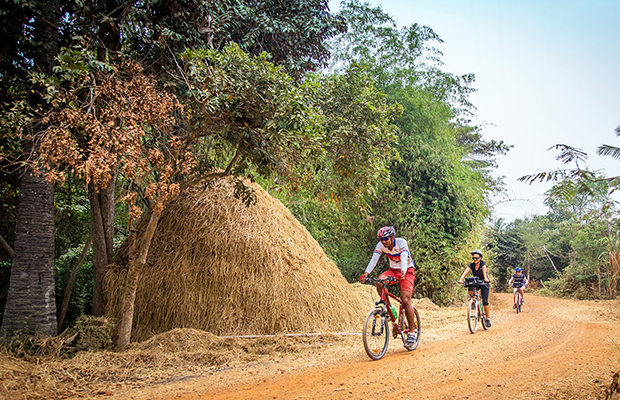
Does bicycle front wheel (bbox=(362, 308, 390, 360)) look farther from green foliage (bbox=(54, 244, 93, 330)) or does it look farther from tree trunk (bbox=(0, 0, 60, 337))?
green foliage (bbox=(54, 244, 93, 330))

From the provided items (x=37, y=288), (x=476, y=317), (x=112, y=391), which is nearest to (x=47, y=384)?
(x=112, y=391)

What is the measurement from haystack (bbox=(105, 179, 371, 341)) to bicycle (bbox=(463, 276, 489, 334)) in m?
2.30

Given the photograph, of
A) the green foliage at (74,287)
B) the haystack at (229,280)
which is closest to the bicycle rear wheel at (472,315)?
the haystack at (229,280)

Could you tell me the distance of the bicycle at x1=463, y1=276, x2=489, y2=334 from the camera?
8758 millimetres

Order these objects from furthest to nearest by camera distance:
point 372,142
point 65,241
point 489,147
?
point 489,147
point 65,241
point 372,142

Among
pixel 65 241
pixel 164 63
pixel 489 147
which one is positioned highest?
pixel 489 147

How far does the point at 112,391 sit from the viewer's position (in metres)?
4.91

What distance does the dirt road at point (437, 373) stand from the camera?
14.6ft

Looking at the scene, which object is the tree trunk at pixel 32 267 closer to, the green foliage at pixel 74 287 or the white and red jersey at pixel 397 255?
the green foliage at pixel 74 287

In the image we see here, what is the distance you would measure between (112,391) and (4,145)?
554 cm

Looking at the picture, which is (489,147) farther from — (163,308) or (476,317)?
(163,308)

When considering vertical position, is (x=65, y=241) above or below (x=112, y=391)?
above

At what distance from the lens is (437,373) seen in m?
5.19

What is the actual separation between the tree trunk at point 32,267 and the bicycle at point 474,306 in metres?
7.93
